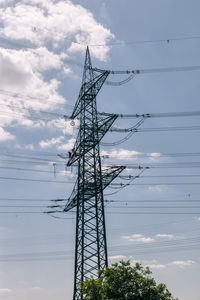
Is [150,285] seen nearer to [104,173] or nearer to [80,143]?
[104,173]

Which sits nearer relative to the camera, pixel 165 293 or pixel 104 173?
pixel 165 293

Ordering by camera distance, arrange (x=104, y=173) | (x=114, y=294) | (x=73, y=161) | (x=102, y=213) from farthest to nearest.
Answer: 1. (x=73, y=161)
2. (x=104, y=173)
3. (x=102, y=213)
4. (x=114, y=294)

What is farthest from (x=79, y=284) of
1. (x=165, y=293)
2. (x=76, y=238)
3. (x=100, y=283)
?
(x=165, y=293)

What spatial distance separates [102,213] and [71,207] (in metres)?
4.43

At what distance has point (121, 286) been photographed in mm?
25406

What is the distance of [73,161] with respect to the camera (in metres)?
31.4

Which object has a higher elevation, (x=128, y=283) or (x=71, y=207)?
(x=71, y=207)

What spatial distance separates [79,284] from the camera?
24.9 metres

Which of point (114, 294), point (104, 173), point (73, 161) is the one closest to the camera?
point (114, 294)

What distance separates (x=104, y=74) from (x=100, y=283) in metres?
20.8

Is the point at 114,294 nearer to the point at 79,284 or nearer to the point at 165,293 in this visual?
the point at 79,284

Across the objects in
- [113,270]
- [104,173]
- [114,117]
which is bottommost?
[113,270]

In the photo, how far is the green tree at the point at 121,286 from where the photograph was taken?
24641 millimetres

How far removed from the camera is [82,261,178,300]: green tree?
24.6 m
